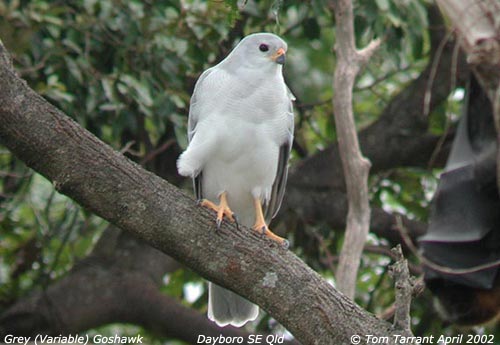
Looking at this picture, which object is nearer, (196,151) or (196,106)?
(196,151)

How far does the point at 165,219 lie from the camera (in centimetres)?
369

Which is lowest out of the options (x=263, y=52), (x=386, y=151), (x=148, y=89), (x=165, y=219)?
(x=386, y=151)

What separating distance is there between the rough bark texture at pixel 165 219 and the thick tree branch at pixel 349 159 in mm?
1155

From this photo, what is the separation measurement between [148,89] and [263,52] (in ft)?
2.65

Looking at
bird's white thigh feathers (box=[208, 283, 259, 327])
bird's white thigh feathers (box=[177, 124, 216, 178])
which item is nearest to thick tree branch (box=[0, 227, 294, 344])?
bird's white thigh feathers (box=[208, 283, 259, 327])

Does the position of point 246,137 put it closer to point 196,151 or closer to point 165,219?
point 196,151

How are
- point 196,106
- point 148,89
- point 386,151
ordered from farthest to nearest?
point 386,151 → point 148,89 → point 196,106

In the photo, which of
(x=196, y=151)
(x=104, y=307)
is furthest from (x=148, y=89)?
(x=104, y=307)

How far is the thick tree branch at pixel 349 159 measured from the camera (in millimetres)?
4945

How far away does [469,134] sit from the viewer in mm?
3834

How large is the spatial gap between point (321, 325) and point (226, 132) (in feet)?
4.31

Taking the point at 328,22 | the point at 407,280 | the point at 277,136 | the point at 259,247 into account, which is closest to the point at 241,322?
the point at 277,136

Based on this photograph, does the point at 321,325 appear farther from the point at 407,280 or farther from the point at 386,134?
the point at 386,134

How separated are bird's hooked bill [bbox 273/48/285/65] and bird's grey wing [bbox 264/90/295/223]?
0.21 metres
